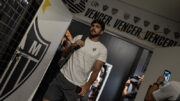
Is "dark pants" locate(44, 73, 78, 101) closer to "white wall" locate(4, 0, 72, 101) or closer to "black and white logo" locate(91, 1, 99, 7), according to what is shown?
"white wall" locate(4, 0, 72, 101)

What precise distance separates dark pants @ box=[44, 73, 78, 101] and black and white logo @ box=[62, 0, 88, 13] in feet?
5.54

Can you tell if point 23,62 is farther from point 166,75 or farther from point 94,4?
point 94,4

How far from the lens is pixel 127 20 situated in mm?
3572

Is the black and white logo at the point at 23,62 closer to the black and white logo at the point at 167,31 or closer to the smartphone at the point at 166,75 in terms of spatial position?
the smartphone at the point at 166,75

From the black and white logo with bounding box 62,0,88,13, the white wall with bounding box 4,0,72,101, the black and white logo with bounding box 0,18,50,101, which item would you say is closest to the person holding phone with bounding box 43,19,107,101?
the white wall with bounding box 4,0,72,101

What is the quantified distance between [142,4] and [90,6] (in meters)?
0.98

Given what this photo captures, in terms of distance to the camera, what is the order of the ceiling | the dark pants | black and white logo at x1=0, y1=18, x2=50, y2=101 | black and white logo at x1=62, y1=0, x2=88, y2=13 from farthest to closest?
black and white logo at x1=62, y1=0, x2=88, y2=13 → the ceiling → the dark pants → black and white logo at x1=0, y1=18, x2=50, y2=101

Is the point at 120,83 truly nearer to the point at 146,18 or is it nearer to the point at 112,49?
the point at 112,49

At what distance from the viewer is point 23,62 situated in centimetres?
175

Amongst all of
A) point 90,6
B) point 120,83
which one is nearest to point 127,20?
point 90,6

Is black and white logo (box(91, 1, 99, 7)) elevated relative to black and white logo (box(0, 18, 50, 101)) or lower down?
elevated

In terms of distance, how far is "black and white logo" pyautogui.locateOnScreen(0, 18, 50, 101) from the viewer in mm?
1580

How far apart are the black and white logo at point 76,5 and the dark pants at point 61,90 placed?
1.69 meters

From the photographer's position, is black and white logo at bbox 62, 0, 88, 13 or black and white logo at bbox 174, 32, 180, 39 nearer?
black and white logo at bbox 174, 32, 180, 39
